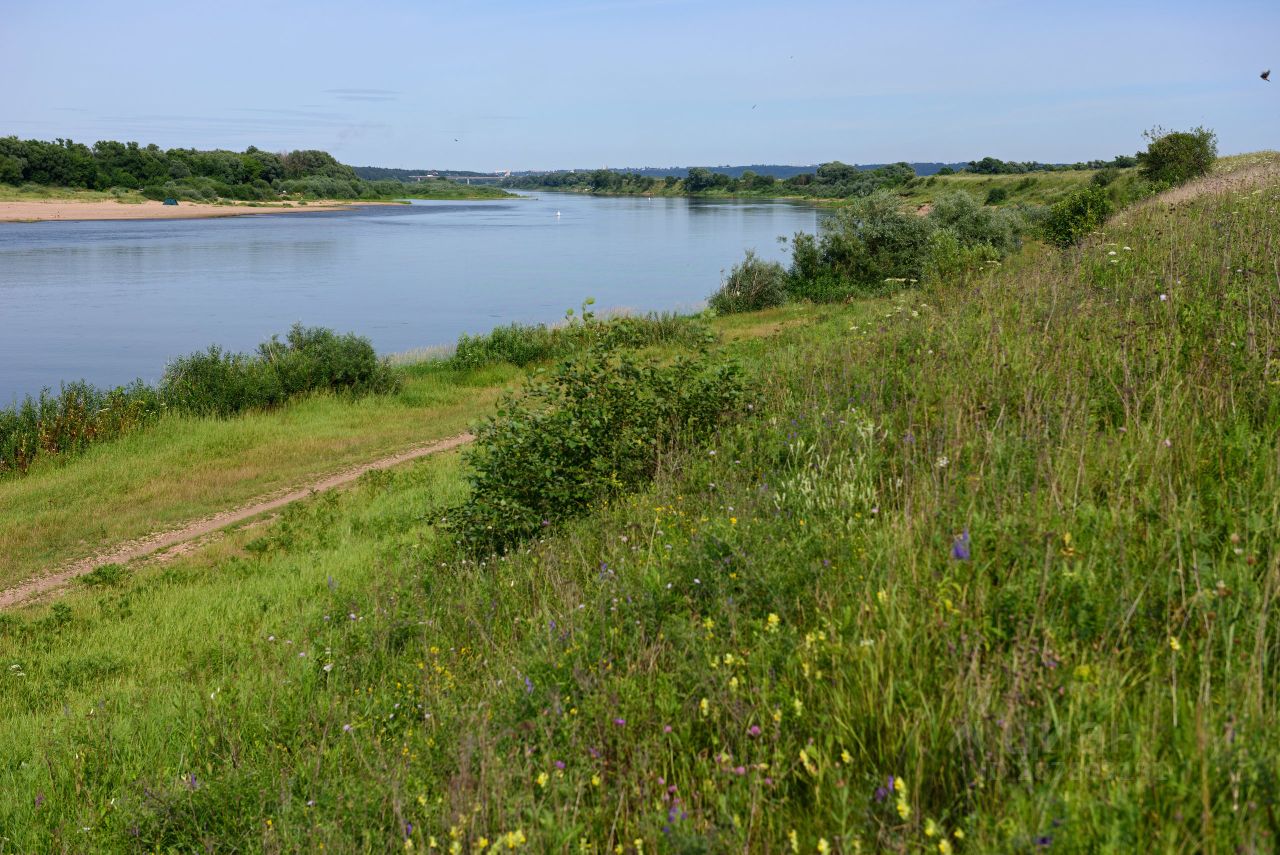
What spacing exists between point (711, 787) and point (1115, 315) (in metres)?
5.31

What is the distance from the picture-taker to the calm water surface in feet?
108

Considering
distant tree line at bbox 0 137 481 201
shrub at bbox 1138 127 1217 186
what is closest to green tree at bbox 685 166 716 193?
distant tree line at bbox 0 137 481 201

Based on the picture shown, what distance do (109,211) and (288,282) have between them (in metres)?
64.3

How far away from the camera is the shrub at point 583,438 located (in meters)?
8.11

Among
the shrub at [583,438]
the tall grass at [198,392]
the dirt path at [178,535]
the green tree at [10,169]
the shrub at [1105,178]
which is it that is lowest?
the dirt path at [178,535]

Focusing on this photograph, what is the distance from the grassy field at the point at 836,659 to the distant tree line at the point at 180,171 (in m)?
122

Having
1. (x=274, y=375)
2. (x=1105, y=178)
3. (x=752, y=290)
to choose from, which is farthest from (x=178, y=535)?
(x=1105, y=178)

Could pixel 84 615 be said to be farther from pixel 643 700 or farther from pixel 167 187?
pixel 167 187

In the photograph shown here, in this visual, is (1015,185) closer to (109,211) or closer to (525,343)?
(525,343)

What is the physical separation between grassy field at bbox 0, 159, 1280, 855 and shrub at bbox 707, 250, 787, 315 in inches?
1040

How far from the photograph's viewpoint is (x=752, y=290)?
34094 millimetres

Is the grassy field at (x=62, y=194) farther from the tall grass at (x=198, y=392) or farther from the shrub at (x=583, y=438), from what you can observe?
the shrub at (x=583, y=438)

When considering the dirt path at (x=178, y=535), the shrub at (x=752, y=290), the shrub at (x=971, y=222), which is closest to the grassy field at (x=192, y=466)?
the dirt path at (x=178, y=535)

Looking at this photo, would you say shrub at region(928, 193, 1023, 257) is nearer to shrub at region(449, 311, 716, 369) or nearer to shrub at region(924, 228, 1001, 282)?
shrub at region(924, 228, 1001, 282)
